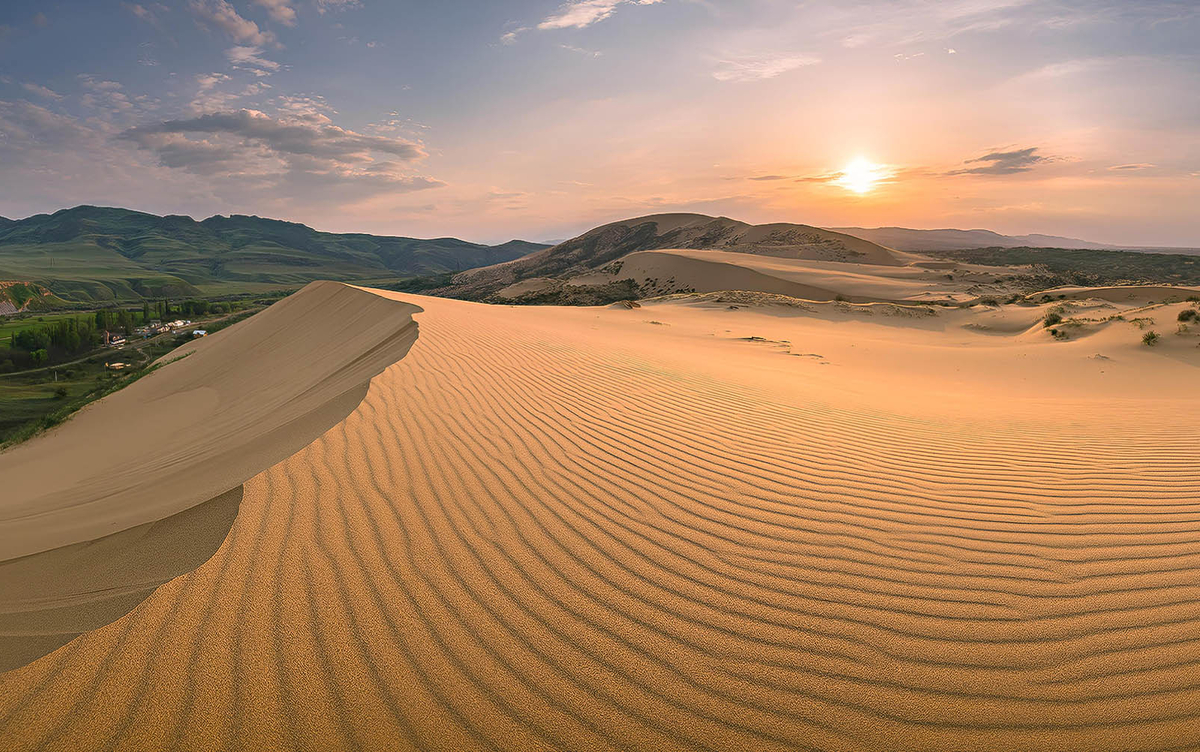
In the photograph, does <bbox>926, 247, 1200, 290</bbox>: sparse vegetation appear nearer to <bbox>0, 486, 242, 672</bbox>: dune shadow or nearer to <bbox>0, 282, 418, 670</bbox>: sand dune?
<bbox>0, 282, 418, 670</bbox>: sand dune

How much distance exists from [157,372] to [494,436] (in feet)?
52.5

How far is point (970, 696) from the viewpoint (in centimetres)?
202

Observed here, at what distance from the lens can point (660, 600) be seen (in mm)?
2590

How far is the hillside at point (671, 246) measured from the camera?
5878cm

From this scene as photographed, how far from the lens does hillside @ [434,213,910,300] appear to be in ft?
193

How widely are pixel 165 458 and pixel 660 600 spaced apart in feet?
23.3

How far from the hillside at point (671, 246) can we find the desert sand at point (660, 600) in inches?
2119

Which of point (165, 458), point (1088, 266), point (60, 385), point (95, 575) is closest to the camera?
point (95, 575)

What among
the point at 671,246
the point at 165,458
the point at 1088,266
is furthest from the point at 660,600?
the point at 671,246

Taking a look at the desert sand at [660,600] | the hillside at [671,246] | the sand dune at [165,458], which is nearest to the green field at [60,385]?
the sand dune at [165,458]

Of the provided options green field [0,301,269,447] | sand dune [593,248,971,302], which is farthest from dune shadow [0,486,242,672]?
sand dune [593,248,971,302]

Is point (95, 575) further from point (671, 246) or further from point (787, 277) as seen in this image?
point (671, 246)

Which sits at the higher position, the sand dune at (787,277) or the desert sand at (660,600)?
the sand dune at (787,277)

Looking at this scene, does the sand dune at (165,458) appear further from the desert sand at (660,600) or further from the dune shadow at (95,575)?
the desert sand at (660,600)
